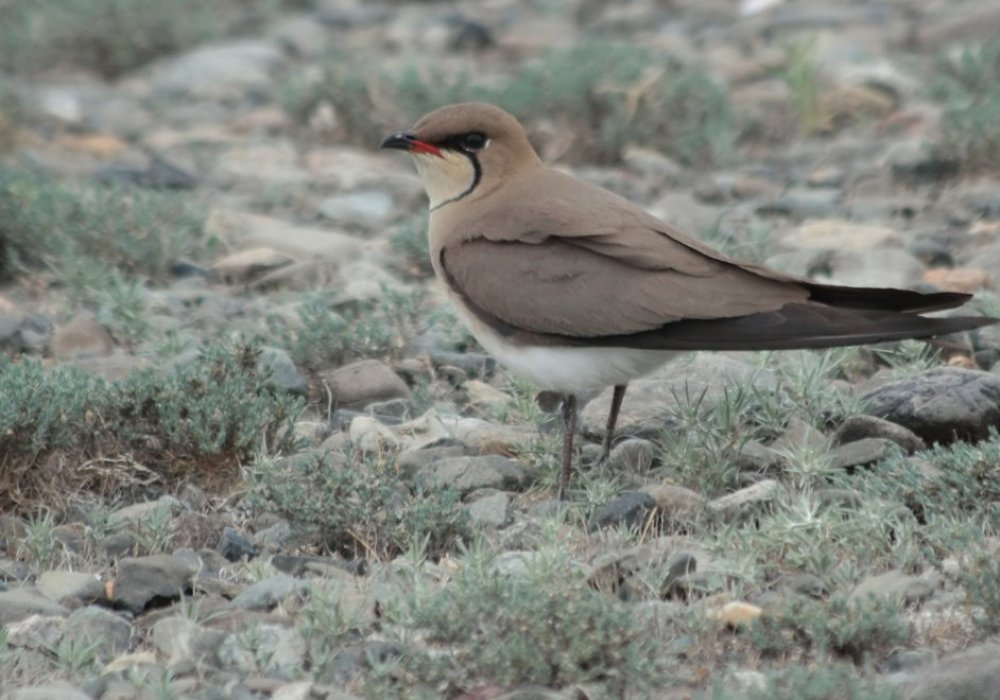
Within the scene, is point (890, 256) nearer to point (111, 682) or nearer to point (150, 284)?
point (150, 284)

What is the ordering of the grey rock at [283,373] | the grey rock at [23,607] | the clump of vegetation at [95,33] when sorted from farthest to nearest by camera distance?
the clump of vegetation at [95,33] < the grey rock at [283,373] < the grey rock at [23,607]

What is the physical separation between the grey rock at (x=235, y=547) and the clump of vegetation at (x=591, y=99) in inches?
200

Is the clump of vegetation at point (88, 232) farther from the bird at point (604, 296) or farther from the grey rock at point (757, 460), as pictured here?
the grey rock at point (757, 460)

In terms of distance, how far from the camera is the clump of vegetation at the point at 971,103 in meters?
8.68

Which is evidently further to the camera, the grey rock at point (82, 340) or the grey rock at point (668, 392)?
the grey rock at point (82, 340)

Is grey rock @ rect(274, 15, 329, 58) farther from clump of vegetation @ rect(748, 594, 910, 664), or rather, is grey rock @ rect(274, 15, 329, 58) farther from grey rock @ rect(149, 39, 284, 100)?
clump of vegetation @ rect(748, 594, 910, 664)

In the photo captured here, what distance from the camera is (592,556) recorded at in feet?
15.7

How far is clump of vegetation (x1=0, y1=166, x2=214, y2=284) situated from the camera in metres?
7.80

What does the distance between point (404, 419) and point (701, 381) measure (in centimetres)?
108

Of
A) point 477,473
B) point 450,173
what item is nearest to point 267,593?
point 477,473

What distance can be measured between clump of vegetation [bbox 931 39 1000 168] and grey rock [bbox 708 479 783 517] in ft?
13.7

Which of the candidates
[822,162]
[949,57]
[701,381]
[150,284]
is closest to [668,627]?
[701,381]

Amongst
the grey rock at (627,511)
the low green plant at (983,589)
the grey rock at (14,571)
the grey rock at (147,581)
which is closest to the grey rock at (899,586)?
the low green plant at (983,589)

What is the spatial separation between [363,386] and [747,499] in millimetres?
1779
